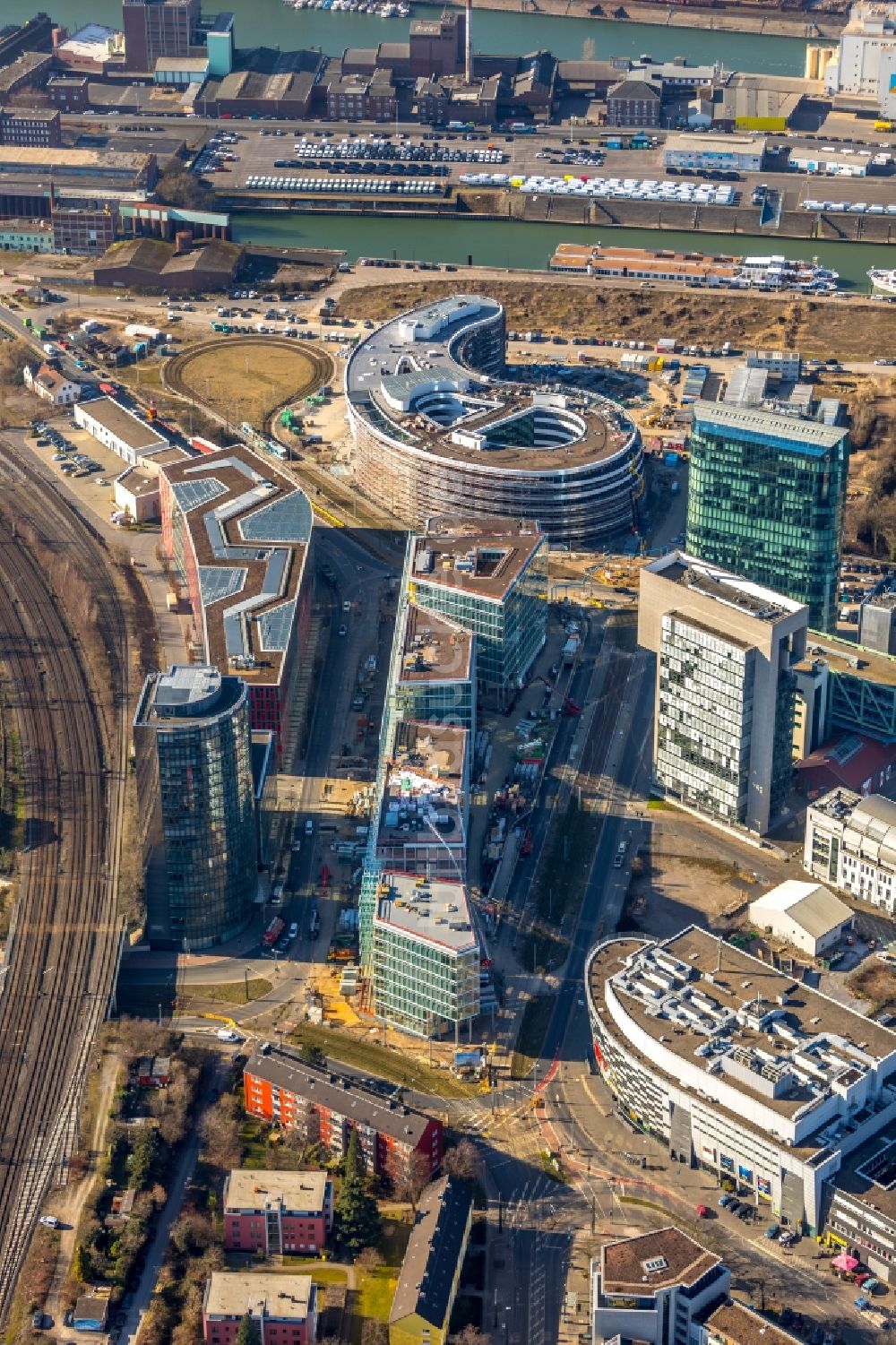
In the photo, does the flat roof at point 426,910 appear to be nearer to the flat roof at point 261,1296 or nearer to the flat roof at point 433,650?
the flat roof at point 433,650

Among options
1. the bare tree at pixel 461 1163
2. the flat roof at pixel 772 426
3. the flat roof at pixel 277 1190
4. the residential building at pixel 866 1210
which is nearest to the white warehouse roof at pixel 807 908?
the residential building at pixel 866 1210

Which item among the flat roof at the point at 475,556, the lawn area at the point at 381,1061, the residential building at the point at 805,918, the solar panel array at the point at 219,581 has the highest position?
the flat roof at the point at 475,556

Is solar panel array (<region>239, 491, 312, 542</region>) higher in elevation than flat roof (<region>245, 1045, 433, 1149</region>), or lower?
higher

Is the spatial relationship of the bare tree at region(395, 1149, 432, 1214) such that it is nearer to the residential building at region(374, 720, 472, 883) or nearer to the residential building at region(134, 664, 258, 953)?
the residential building at region(374, 720, 472, 883)

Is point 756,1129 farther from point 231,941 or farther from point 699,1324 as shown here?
point 231,941

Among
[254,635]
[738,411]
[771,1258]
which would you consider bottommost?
[771,1258]

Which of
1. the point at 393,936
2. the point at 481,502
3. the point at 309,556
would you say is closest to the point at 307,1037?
the point at 393,936

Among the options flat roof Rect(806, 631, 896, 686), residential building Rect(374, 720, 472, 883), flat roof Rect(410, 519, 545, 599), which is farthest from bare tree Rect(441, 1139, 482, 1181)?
flat roof Rect(806, 631, 896, 686)
